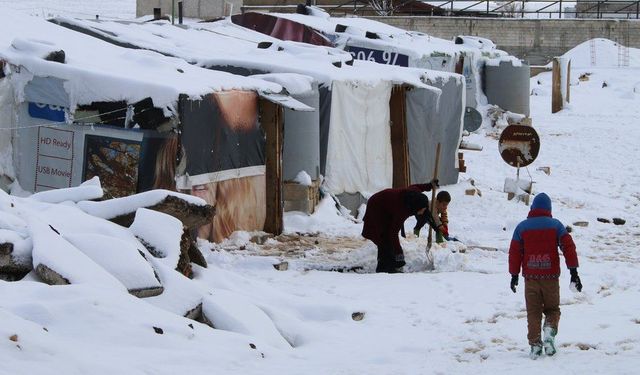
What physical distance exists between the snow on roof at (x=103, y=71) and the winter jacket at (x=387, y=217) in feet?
7.64

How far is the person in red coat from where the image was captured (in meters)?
13.2

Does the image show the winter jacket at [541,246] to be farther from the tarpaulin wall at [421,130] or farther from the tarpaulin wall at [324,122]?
the tarpaulin wall at [421,130]

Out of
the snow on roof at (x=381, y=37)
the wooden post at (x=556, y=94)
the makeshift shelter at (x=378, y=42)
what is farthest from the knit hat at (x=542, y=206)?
the wooden post at (x=556, y=94)

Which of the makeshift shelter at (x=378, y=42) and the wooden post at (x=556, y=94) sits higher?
the makeshift shelter at (x=378, y=42)

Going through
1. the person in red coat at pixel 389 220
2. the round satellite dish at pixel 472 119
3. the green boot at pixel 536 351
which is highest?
the round satellite dish at pixel 472 119

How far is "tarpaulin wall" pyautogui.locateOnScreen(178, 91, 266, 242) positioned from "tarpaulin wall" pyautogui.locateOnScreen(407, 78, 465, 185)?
450 centimetres

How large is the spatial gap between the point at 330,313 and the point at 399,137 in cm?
829

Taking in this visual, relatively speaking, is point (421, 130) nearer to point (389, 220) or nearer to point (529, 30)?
point (389, 220)

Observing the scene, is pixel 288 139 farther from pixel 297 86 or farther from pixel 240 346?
pixel 240 346

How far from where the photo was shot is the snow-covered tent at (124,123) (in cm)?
1325

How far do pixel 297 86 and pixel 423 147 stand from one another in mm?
3993

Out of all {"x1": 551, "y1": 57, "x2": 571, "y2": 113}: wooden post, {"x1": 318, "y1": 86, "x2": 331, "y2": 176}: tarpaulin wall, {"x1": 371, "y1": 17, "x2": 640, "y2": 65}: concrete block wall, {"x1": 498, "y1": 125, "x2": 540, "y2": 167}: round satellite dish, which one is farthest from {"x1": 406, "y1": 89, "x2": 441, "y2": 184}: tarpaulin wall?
{"x1": 371, "y1": 17, "x2": 640, "y2": 65}: concrete block wall

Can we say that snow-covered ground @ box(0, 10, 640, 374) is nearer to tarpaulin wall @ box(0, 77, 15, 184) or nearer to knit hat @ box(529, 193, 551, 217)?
knit hat @ box(529, 193, 551, 217)

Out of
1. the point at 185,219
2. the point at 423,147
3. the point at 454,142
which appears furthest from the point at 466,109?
the point at 185,219
